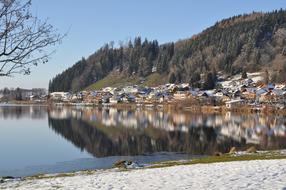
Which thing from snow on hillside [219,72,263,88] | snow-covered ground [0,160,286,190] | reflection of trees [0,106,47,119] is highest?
snow on hillside [219,72,263,88]

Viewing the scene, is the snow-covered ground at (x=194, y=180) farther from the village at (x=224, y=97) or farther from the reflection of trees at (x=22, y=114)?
the village at (x=224, y=97)

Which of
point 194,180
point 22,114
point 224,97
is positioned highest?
point 224,97

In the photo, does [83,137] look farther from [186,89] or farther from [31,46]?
[186,89]

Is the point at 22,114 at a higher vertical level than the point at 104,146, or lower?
higher

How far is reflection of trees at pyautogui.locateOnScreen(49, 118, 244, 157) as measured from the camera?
41.1m

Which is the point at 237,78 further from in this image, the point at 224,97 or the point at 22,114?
the point at 22,114

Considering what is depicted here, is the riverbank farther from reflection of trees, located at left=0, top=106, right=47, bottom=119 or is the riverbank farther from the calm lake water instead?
reflection of trees, located at left=0, top=106, right=47, bottom=119

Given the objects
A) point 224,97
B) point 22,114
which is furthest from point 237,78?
point 22,114

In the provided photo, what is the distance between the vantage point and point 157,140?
50500 mm

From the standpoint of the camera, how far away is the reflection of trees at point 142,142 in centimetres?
4109

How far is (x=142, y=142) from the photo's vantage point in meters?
48.5

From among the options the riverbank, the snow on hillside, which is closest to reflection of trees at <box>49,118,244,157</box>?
the riverbank

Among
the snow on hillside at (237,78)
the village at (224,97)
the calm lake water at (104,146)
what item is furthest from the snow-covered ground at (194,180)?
the snow on hillside at (237,78)

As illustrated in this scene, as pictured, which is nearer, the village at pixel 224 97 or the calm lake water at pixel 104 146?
the calm lake water at pixel 104 146
